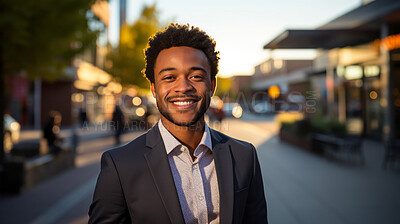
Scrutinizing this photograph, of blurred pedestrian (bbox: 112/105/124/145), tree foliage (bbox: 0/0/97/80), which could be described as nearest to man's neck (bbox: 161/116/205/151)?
tree foliage (bbox: 0/0/97/80)

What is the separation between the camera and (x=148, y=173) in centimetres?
160

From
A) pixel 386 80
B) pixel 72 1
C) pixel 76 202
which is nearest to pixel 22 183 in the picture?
pixel 76 202

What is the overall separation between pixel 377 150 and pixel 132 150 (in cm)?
1358

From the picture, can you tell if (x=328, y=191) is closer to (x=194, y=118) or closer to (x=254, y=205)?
(x=254, y=205)

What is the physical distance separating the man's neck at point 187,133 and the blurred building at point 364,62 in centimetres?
920

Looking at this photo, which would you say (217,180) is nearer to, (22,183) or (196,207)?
(196,207)

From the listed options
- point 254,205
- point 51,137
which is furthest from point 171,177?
point 51,137

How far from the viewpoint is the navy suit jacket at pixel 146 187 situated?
154 centimetres

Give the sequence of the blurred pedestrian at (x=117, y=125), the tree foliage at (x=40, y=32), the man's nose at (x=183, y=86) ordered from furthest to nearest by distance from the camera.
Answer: the blurred pedestrian at (x=117, y=125) < the tree foliage at (x=40, y=32) < the man's nose at (x=183, y=86)

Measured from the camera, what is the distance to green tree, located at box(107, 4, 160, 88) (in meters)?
27.3

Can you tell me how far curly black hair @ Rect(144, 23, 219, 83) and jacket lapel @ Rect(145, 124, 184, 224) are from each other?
40 centimetres

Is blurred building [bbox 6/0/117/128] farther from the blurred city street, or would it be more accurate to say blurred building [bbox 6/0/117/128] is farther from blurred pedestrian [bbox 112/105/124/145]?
the blurred city street

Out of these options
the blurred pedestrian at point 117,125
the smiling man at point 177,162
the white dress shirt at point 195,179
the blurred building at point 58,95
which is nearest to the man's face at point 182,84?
the smiling man at point 177,162

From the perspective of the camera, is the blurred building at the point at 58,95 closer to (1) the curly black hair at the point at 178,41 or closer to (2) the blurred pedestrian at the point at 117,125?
(2) the blurred pedestrian at the point at 117,125
